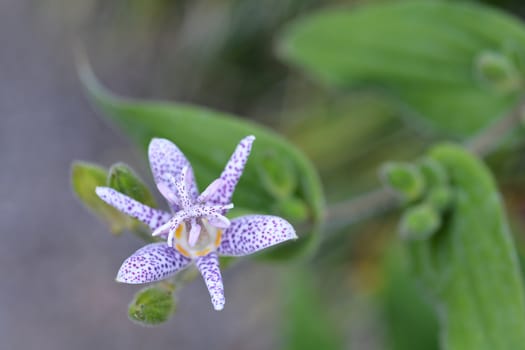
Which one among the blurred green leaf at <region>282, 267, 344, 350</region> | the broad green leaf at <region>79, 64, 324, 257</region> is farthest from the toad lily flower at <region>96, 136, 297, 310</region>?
the blurred green leaf at <region>282, 267, 344, 350</region>

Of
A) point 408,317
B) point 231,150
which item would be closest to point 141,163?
point 408,317

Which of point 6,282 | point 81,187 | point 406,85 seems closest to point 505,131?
point 406,85

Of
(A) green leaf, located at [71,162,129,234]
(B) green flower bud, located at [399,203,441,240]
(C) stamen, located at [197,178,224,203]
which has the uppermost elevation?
(B) green flower bud, located at [399,203,441,240]

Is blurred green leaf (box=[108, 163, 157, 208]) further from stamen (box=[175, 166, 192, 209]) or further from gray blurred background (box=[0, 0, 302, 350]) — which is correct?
gray blurred background (box=[0, 0, 302, 350])

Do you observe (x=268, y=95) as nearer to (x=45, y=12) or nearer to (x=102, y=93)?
(x=45, y=12)

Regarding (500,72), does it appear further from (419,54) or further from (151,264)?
(151,264)

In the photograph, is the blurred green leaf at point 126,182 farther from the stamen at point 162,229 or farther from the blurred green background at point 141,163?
the blurred green background at point 141,163
